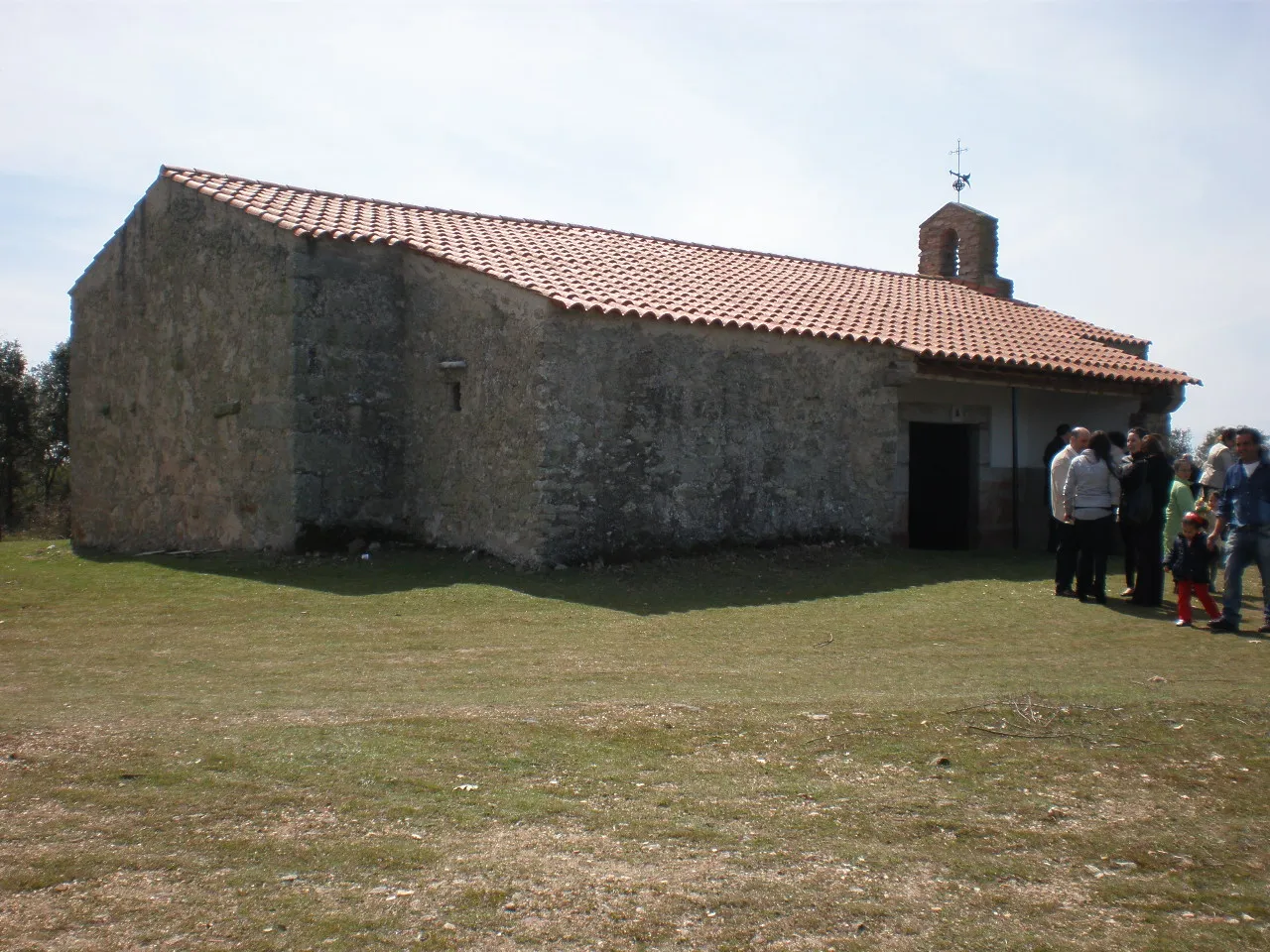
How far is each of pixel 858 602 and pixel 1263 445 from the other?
3542 mm

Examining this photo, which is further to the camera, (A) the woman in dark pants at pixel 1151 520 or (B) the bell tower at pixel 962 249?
(B) the bell tower at pixel 962 249

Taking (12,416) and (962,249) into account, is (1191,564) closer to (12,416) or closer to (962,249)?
(962,249)

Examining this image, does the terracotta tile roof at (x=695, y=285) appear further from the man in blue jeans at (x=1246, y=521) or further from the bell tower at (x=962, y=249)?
the man in blue jeans at (x=1246, y=521)

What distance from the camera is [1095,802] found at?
4.58 metres

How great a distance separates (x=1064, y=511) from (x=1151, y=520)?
78cm

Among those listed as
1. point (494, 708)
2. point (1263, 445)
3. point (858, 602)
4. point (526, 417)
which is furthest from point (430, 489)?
point (1263, 445)

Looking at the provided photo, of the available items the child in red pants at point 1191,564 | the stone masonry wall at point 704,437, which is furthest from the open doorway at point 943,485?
the child in red pants at point 1191,564

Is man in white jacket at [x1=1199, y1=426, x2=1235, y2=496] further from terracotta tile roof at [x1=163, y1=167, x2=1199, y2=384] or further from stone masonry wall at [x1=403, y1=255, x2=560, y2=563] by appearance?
stone masonry wall at [x1=403, y1=255, x2=560, y2=563]

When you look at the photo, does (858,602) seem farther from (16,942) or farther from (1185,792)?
(16,942)

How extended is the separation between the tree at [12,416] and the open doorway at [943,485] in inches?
916

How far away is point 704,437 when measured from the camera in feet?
40.7

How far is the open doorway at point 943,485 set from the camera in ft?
52.1

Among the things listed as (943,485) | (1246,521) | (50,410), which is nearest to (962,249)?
(943,485)

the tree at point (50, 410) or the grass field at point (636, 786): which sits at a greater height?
the tree at point (50, 410)
